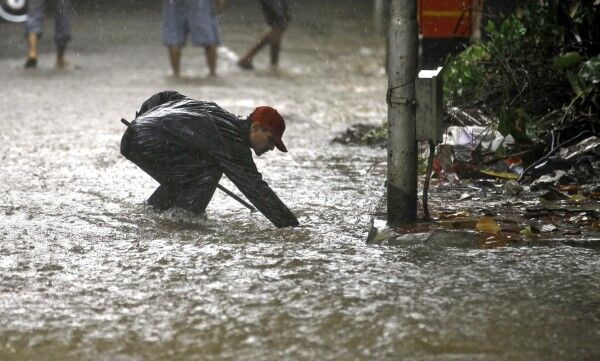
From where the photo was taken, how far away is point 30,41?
15.4 m

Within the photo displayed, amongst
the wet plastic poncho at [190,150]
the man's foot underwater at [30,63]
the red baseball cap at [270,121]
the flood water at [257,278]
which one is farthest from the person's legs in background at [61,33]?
the red baseball cap at [270,121]

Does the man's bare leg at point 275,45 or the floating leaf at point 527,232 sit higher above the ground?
the man's bare leg at point 275,45

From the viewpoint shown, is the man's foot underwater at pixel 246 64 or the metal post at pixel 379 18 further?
the metal post at pixel 379 18

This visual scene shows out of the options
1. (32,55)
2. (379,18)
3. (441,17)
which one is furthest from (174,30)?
(379,18)

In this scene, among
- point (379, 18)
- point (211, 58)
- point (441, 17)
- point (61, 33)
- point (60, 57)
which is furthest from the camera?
point (379, 18)

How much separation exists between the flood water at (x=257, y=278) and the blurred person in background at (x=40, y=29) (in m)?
5.47

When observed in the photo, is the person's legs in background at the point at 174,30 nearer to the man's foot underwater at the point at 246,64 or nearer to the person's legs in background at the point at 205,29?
the person's legs in background at the point at 205,29

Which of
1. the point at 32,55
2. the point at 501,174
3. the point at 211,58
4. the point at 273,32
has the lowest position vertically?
the point at 501,174

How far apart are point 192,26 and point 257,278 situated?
976 cm

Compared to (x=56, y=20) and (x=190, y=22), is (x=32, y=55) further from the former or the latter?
(x=190, y=22)

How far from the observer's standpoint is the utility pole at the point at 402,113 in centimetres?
580

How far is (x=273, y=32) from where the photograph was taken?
601 inches

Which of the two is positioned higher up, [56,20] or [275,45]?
[56,20]

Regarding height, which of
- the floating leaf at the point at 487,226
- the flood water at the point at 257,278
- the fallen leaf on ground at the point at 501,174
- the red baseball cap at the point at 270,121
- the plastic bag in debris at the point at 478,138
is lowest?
the flood water at the point at 257,278
